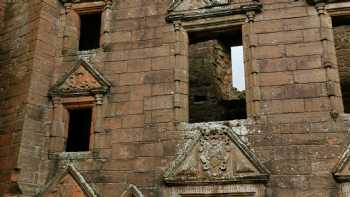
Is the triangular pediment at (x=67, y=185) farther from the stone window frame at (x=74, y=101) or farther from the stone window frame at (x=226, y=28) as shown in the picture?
the stone window frame at (x=226, y=28)

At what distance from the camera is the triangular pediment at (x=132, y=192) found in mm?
7594

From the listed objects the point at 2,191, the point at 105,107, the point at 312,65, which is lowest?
the point at 2,191

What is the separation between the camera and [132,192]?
7.63 m

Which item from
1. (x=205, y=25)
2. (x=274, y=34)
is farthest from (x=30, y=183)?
(x=274, y=34)

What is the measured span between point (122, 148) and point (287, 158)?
304cm

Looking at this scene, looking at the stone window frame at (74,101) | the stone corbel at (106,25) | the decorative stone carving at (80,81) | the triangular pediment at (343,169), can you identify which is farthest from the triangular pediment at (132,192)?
the triangular pediment at (343,169)

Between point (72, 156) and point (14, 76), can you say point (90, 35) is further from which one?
point (72, 156)

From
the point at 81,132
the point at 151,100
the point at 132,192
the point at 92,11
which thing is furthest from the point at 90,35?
the point at 132,192

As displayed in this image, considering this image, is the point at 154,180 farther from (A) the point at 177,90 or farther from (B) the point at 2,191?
(B) the point at 2,191

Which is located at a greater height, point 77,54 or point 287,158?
point 77,54

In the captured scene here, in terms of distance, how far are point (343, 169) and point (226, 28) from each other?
3442mm

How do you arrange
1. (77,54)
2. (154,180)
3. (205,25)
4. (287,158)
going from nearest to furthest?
1. (287,158)
2. (154,180)
3. (205,25)
4. (77,54)

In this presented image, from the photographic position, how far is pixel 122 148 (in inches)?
318

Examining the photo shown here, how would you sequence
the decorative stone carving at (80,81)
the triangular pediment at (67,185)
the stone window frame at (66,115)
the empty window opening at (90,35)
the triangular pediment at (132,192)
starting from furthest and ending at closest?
the empty window opening at (90,35) → the decorative stone carving at (80,81) → the stone window frame at (66,115) → the triangular pediment at (67,185) → the triangular pediment at (132,192)
